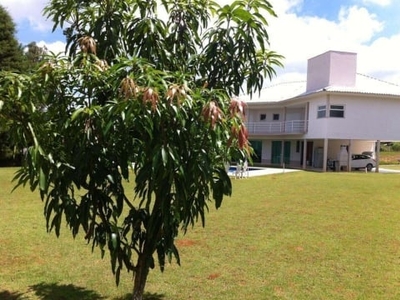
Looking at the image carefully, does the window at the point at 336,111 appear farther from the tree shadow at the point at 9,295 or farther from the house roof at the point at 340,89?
the tree shadow at the point at 9,295

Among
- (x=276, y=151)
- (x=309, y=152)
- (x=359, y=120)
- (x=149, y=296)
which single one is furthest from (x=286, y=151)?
(x=149, y=296)

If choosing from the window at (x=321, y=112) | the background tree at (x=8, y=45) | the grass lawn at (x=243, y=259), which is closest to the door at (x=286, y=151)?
the window at (x=321, y=112)

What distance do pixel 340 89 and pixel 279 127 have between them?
687 cm

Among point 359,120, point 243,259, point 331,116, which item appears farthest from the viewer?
point 359,120

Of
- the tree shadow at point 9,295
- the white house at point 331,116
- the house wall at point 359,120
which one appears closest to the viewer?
the tree shadow at point 9,295

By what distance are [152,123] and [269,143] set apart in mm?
35413

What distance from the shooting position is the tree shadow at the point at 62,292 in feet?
16.7

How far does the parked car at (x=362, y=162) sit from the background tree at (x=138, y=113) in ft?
95.3

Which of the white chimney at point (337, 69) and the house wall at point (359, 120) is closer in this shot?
the house wall at point (359, 120)

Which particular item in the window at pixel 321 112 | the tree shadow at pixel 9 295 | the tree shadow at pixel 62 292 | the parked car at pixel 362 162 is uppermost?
the window at pixel 321 112

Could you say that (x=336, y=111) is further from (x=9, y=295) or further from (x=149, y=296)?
(x=9, y=295)

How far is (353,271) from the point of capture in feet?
20.6

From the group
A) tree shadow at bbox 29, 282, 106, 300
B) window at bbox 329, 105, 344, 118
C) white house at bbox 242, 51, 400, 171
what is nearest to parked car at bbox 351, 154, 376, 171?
white house at bbox 242, 51, 400, 171

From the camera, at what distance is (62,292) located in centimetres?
526
